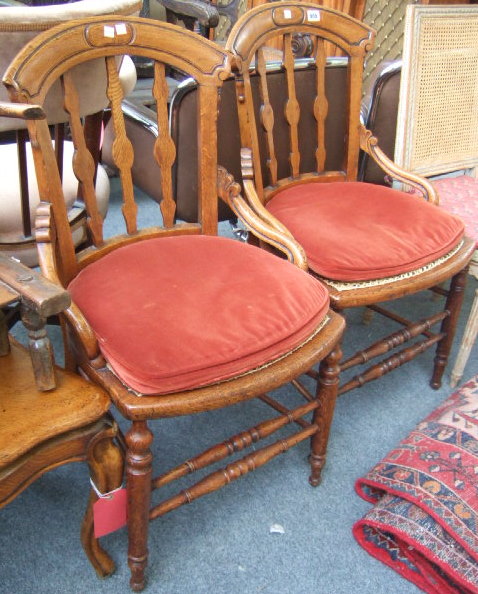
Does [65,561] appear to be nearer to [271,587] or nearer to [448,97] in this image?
[271,587]

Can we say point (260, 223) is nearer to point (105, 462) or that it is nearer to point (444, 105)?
point (105, 462)

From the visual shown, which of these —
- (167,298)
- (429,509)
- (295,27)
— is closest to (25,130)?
(167,298)

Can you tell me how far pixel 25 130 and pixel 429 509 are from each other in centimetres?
116

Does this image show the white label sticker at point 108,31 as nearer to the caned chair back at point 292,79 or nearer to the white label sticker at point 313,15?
the caned chair back at point 292,79

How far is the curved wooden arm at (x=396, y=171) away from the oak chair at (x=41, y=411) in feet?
3.54

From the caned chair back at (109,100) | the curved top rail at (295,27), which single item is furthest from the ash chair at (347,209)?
the caned chair back at (109,100)

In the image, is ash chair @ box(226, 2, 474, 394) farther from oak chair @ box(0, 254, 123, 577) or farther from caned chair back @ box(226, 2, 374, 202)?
oak chair @ box(0, 254, 123, 577)

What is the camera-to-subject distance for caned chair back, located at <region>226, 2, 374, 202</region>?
136 cm

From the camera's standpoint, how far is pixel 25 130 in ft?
3.90

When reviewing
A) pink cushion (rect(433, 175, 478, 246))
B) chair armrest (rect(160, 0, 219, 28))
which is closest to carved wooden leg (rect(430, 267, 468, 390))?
pink cushion (rect(433, 175, 478, 246))

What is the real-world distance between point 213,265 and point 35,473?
0.50 m

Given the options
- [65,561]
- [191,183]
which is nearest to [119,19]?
[191,183]

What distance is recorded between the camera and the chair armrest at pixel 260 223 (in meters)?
1.24

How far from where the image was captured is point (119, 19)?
1.13m
